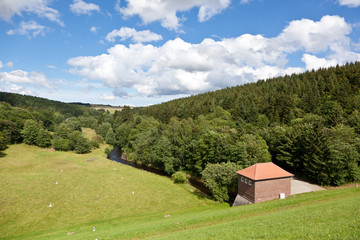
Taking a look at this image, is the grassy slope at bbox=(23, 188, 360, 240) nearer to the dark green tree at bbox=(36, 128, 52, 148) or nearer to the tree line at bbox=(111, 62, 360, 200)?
the tree line at bbox=(111, 62, 360, 200)

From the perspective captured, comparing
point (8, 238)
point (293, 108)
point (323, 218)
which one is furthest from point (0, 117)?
point (293, 108)

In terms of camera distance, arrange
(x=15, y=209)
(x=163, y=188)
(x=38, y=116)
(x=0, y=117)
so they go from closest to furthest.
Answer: (x=15, y=209) → (x=163, y=188) → (x=0, y=117) → (x=38, y=116)

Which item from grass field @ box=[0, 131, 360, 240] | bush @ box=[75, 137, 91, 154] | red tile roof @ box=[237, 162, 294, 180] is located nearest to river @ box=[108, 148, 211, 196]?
grass field @ box=[0, 131, 360, 240]

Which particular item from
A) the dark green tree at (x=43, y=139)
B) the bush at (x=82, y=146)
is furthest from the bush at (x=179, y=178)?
the dark green tree at (x=43, y=139)

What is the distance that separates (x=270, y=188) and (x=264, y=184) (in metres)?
1.30

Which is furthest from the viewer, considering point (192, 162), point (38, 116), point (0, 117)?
point (38, 116)

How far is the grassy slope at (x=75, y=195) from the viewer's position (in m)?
30.4

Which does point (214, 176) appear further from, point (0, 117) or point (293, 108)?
point (0, 117)

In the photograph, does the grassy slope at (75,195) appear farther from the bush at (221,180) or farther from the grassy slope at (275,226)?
the grassy slope at (275,226)

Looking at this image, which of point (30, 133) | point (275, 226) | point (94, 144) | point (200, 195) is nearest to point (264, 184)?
point (200, 195)

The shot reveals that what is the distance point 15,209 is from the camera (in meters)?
32.7

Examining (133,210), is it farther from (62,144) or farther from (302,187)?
(62,144)

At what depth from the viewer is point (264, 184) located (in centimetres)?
3047

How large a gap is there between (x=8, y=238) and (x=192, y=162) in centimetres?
3927
